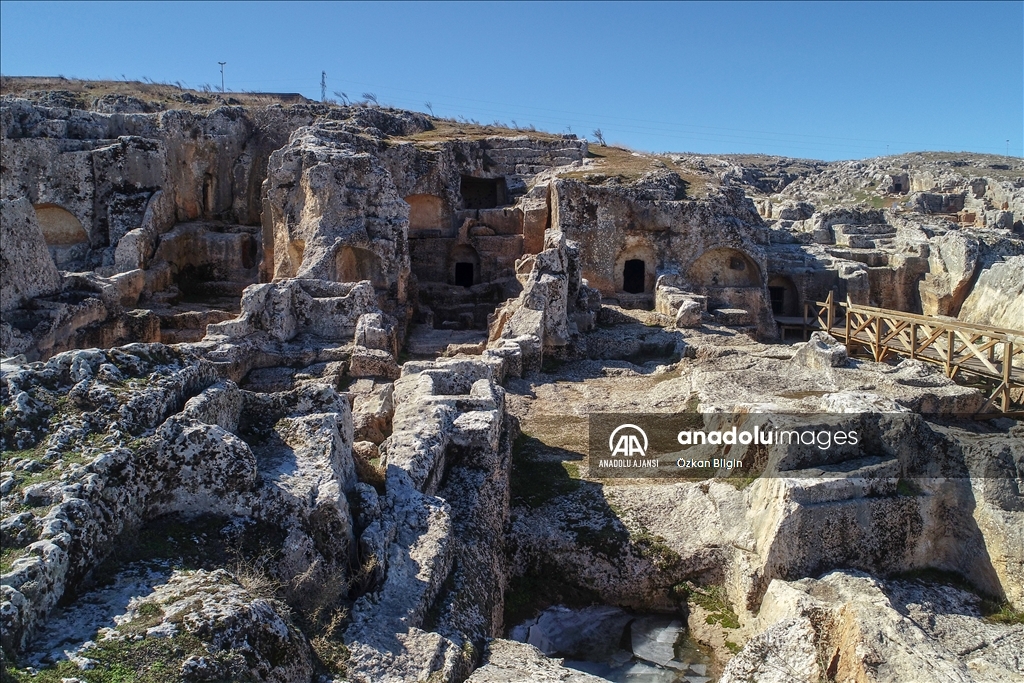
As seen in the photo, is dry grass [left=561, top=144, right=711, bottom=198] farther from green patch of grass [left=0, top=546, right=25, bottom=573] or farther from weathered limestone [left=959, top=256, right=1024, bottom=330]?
green patch of grass [left=0, top=546, right=25, bottom=573]

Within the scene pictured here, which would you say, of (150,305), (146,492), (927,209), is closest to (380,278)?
(150,305)

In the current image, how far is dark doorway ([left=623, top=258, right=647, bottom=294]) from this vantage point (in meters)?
21.2

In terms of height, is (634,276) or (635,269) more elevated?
(635,269)

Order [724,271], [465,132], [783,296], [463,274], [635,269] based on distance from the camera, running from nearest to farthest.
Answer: [724,271] → [635,269] → [783,296] → [463,274] → [465,132]

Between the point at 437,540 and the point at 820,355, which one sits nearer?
the point at 437,540

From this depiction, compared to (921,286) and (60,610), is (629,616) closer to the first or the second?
(60,610)

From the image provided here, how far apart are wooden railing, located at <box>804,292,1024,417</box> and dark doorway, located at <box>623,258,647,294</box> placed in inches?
215

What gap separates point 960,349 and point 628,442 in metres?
8.67

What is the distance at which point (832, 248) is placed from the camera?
24938mm

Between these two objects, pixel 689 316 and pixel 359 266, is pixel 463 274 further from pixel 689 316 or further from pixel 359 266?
pixel 689 316

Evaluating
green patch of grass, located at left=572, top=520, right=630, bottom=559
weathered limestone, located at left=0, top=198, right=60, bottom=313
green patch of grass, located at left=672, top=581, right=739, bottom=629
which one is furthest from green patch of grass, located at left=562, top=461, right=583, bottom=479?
weathered limestone, located at left=0, top=198, right=60, bottom=313

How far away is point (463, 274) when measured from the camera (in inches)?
931

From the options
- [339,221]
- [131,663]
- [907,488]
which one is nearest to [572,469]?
[907,488]

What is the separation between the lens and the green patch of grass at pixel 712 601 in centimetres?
620
